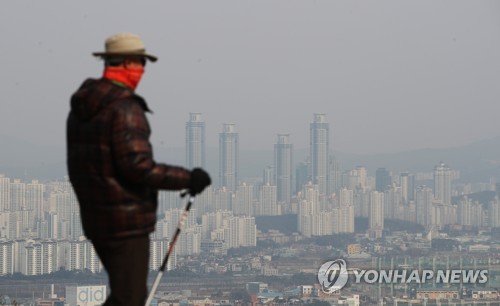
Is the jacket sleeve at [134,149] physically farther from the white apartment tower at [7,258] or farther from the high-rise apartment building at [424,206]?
the high-rise apartment building at [424,206]

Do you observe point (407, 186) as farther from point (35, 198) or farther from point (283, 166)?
point (35, 198)

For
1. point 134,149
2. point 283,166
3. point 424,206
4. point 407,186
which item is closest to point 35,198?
point 283,166

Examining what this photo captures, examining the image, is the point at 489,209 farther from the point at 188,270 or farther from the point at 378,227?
the point at 188,270

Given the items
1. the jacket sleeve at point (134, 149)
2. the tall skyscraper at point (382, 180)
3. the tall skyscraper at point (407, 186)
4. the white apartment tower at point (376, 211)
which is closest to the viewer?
the jacket sleeve at point (134, 149)

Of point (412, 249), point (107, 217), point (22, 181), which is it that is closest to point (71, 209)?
point (22, 181)

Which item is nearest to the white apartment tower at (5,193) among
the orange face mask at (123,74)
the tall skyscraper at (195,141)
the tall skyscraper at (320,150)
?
the tall skyscraper at (195,141)

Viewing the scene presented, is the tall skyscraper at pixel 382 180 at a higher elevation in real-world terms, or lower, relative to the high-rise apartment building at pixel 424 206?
higher

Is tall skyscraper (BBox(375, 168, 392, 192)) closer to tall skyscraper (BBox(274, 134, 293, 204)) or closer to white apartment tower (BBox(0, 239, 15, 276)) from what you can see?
tall skyscraper (BBox(274, 134, 293, 204))
